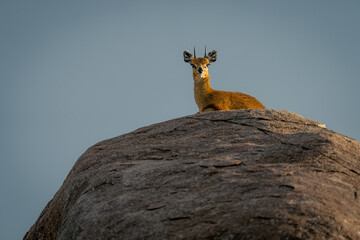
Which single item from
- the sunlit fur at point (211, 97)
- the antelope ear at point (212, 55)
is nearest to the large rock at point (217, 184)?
the sunlit fur at point (211, 97)

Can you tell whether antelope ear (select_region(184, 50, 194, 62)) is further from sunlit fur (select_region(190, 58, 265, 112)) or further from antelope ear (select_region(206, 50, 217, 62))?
antelope ear (select_region(206, 50, 217, 62))

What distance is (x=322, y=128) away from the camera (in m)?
11.3

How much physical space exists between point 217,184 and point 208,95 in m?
9.18

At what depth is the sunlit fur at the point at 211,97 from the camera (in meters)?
16.5

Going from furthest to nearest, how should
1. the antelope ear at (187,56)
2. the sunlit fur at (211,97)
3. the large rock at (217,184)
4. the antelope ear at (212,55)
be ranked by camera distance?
the antelope ear at (212,55)
the antelope ear at (187,56)
the sunlit fur at (211,97)
the large rock at (217,184)

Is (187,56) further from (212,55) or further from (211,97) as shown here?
(211,97)

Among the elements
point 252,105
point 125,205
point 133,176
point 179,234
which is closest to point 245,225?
point 179,234

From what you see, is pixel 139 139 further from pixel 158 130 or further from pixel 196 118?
pixel 196 118

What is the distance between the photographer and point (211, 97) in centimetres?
1706

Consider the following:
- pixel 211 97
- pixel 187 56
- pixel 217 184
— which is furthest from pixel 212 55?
pixel 217 184

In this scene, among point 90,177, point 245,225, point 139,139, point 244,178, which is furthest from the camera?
point 139,139

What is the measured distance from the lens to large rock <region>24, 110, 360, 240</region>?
7.31m

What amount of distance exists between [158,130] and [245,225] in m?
4.73

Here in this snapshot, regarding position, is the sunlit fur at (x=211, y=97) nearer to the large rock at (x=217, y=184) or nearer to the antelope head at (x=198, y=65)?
the antelope head at (x=198, y=65)
